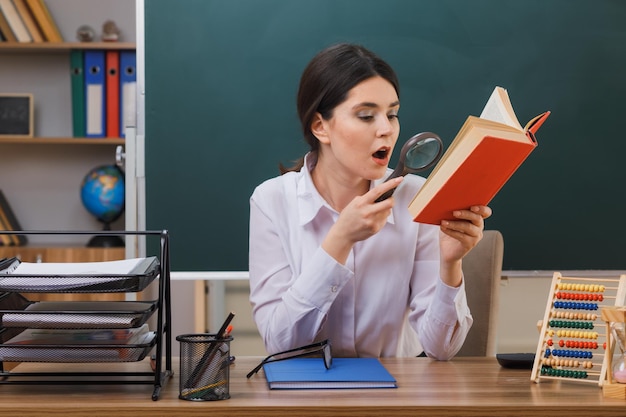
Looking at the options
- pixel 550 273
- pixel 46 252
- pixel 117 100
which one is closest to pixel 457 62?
pixel 550 273

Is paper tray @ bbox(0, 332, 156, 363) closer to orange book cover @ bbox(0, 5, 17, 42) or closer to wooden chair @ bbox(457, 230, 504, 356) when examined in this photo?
wooden chair @ bbox(457, 230, 504, 356)

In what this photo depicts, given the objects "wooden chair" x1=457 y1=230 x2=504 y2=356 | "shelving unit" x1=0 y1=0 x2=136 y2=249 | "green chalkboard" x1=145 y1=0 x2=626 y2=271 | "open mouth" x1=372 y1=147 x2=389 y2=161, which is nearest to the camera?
"open mouth" x1=372 y1=147 x2=389 y2=161

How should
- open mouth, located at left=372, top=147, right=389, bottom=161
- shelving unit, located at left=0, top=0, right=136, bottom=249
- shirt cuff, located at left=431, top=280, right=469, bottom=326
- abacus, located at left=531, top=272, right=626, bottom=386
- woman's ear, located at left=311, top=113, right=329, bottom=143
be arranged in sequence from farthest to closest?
shelving unit, located at left=0, top=0, right=136, bottom=249
woman's ear, located at left=311, top=113, right=329, bottom=143
open mouth, located at left=372, top=147, right=389, bottom=161
shirt cuff, located at left=431, top=280, right=469, bottom=326
abacus, located at left=531, top=272, right=626, bottom=386

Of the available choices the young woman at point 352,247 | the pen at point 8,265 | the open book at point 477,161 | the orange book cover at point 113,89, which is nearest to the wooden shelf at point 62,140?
the orange book cover at point 113,89

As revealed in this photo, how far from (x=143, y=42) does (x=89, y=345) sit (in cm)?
173

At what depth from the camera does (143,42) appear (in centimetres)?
284

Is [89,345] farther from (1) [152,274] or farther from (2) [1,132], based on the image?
(2) [1,132]

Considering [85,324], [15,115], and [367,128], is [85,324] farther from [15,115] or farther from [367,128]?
[15,115]

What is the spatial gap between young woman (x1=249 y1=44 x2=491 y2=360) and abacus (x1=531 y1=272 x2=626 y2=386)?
200mm

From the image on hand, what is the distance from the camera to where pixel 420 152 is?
1.45m

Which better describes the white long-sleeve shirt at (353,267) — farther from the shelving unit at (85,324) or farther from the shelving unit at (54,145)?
the shelving unit at (54,145)

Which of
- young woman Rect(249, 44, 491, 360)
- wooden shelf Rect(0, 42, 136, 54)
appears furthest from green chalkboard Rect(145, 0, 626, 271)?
wooden shelf Rect(0, 42, 136, 54)

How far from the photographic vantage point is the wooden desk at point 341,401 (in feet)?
4.00

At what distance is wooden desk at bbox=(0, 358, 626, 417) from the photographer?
1.22 meters
